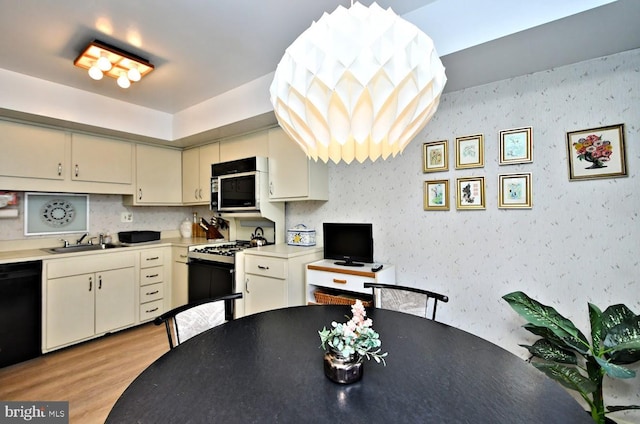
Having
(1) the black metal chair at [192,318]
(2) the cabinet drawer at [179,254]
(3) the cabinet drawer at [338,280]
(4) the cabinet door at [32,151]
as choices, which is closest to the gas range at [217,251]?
(2) the cabinet drawer at [179,254]

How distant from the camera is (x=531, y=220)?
6.43 ft

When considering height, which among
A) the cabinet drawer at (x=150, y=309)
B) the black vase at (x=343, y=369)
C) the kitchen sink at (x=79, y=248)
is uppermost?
the kitchen sink at (x=79, y=248)

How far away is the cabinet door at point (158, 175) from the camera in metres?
3.35

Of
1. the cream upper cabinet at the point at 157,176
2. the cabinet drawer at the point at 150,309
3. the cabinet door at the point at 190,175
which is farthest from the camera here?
the cabinet door at the point at 190,175

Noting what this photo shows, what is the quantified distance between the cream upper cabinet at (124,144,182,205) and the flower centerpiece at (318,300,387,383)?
323cm

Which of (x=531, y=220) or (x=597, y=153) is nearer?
(x=597, y=153)

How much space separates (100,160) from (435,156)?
130 inches

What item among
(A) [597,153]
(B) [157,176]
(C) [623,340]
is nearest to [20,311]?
(B) [157,176]

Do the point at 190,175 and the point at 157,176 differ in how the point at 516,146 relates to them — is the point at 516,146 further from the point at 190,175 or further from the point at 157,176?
the point at 157,176

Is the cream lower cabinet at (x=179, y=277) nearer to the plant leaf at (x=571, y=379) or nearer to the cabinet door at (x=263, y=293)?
the cabinet door at (x=263, y=293)

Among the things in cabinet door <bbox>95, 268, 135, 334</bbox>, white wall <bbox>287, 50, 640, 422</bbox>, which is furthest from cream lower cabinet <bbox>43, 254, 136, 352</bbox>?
white wall <bbox>287, 50, 640, 422</bbox>

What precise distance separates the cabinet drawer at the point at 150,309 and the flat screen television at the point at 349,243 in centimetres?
209

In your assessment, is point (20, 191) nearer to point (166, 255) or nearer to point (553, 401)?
point (166, 255)

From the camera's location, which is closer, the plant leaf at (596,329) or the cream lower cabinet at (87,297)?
the plant leaf at (596,329)
